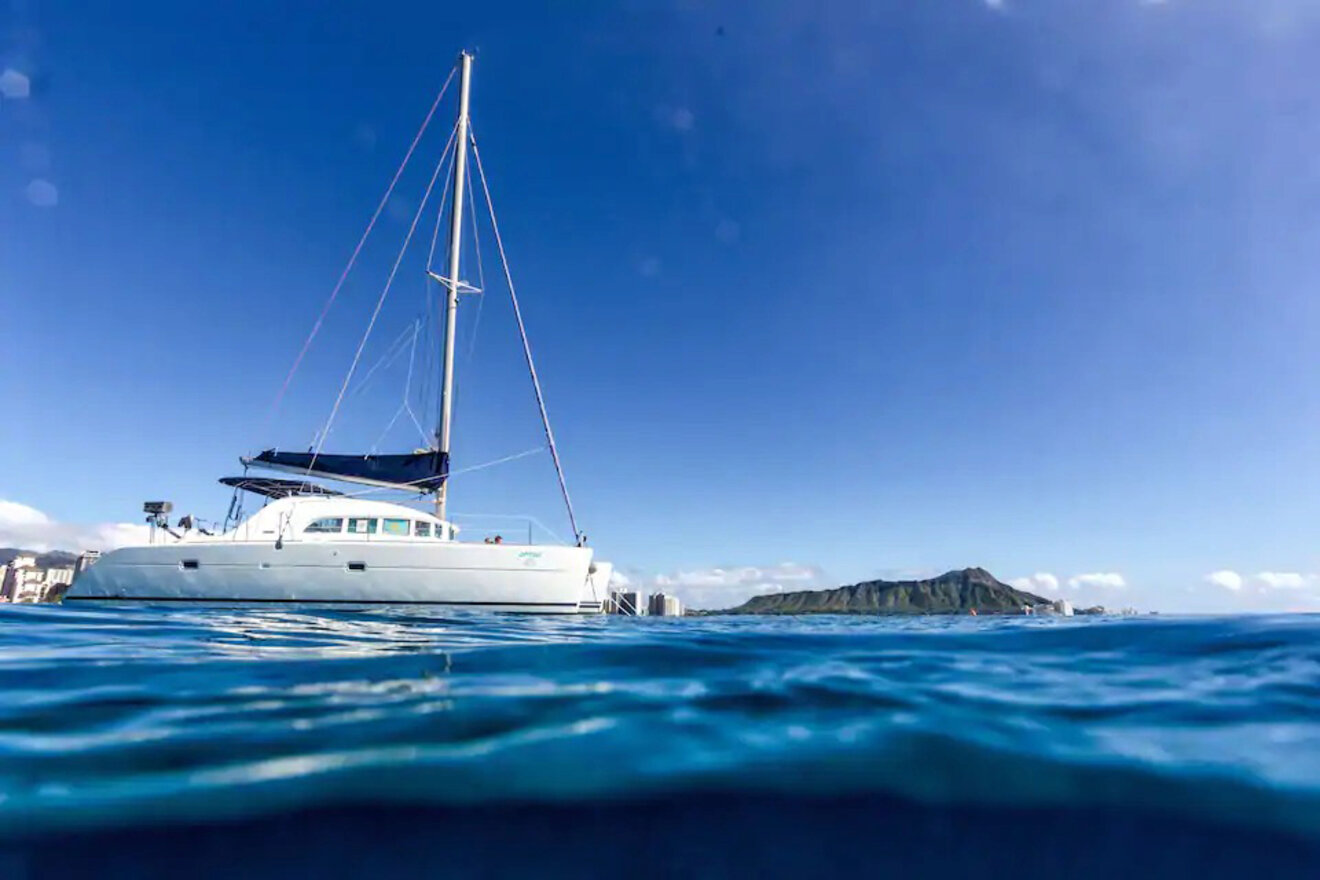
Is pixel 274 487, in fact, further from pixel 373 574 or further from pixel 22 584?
pixel 22 584

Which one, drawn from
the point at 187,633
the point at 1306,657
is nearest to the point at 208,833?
the point at 187,633

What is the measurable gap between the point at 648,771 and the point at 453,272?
18179mm

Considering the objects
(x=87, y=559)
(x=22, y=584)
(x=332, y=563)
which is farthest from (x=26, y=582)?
(x=332, y=563)

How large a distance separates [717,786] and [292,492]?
16.2 meters

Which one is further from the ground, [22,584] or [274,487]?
[274,487]

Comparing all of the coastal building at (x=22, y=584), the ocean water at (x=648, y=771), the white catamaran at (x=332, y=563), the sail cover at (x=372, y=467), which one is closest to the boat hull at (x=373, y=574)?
the white catamaran at (x=332, y=563)

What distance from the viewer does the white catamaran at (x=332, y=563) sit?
43.0ft

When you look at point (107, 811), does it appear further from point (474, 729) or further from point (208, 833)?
point (474, 729)

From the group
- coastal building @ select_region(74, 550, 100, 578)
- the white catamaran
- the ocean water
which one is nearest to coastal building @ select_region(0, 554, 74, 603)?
coastal building @ select_region(74, 550, 100, 578)

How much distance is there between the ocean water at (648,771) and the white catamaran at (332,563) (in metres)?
9.70

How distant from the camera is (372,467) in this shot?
50.5 ft

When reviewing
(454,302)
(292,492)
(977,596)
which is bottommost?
(977,596)

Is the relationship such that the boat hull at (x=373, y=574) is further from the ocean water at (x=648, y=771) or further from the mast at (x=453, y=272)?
the ocean water at (x=648, y=771)

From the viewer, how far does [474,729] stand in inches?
97.6
